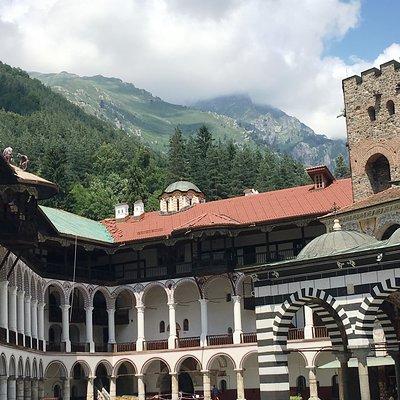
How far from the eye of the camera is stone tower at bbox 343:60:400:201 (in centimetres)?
3531

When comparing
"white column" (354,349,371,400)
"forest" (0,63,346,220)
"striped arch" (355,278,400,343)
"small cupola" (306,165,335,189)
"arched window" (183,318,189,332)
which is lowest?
"white column" (354,349,371,400)

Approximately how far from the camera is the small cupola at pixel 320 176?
49.6 metres

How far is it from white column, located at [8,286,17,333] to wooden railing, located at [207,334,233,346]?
13542 mm

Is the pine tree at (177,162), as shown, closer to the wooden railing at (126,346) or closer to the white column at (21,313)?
the wooden railing at (126,346)

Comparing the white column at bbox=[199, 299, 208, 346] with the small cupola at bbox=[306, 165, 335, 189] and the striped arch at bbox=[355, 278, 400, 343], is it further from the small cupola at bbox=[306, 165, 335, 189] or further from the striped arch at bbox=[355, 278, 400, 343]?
the striped arch at bbox=[355, 278, 400, 343]

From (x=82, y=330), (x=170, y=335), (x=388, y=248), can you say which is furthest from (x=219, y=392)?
(x=388, y=248)

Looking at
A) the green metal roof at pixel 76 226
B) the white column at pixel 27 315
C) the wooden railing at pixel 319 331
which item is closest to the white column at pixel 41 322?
the white column at pixel 27 315

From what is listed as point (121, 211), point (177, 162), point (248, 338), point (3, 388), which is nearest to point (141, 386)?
point (248, 338)

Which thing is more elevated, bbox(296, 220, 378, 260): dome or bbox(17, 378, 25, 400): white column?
bbox(296, 220, 378, 260): dome

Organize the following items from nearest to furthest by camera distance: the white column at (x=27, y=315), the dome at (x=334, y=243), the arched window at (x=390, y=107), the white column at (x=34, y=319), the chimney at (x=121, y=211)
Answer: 1. the dome at (x=334, y=243)
2. the arched window at (x=390, y=107)
3. the white column at (x=27, y=315)
4. the white column at (x=34, y=319)
5. the chimney at (x=121, y=211)

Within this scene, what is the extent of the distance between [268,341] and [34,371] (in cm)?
2372

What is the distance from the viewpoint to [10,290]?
38375mm

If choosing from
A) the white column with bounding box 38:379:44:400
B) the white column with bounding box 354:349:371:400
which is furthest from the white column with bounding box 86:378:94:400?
the white column with bounding box 354:349:371:400

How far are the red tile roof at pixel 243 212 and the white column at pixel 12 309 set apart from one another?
40.3 ft
